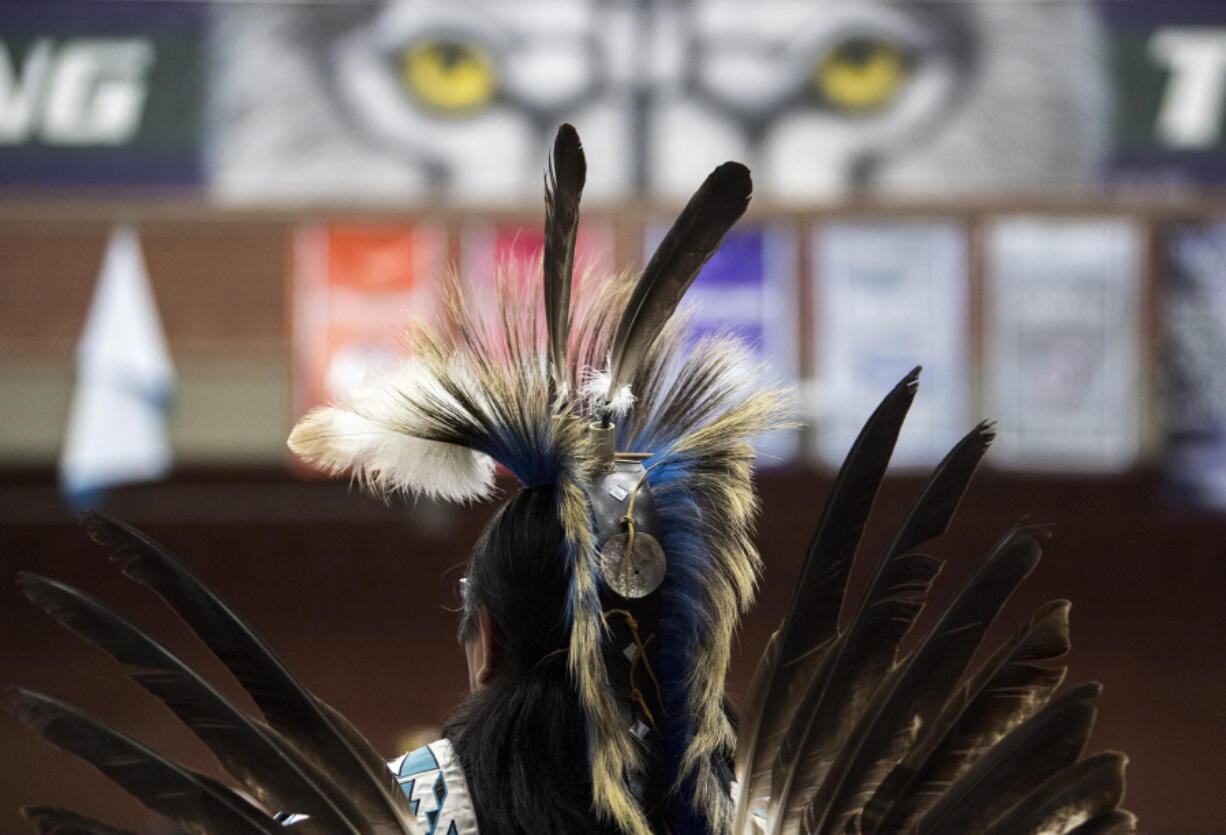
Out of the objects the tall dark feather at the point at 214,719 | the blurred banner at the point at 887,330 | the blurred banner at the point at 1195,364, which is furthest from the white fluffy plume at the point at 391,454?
the blurred banner at the point at 1195,364

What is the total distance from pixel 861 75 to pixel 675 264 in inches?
114

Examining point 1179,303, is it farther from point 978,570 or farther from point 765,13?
point 978,570

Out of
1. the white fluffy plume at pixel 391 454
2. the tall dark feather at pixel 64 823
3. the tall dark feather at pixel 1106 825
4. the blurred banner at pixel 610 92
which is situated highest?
the blurred banner at pixel 610 92

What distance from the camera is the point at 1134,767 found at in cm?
386

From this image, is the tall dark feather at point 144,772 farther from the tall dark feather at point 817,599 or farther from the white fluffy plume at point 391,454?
the tall dark feather at point 817,599

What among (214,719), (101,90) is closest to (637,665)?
(214,719)

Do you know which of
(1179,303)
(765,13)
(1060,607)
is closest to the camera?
(1060,607)

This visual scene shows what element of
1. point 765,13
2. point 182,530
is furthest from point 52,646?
point 765,13

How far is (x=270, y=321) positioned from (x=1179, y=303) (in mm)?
2839

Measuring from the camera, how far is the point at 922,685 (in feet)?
3.25

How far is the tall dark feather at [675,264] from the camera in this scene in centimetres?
104

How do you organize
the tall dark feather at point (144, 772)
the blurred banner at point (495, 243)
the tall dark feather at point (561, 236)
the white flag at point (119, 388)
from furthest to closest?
the white flag at point (119, 388) → the blurred banner at point (495, 243) → the tall dark feather at point (561, 236) → the tall dark feather at point (144, 772)

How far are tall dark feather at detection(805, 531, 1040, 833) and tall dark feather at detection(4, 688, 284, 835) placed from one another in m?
0.43

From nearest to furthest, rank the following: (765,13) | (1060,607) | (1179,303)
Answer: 1. (1060,607)
2. (765,13)
3. (1179,303)
